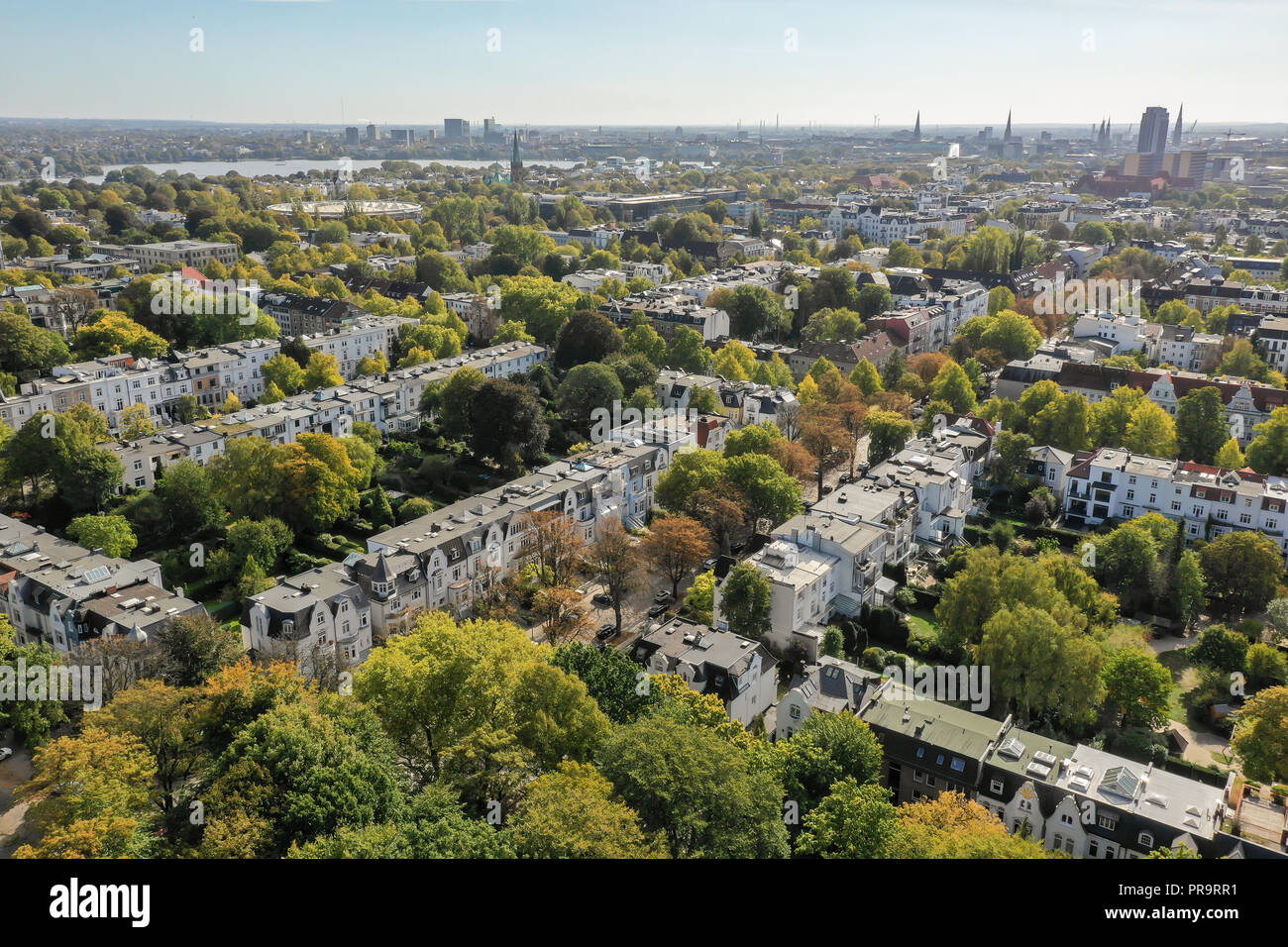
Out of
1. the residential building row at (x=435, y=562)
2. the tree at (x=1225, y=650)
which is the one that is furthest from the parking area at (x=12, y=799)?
the tree at (x=1225, y=650)

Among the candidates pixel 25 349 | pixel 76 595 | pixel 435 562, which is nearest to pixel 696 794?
pixel 435 562

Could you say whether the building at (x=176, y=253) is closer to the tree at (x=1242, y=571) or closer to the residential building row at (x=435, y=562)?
the residential building row at (x=435, y=562)

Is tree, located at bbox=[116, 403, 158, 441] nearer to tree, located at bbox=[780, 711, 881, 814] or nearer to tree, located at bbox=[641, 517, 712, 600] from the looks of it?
tree, located at bbox=[641, 517, 712, 600]

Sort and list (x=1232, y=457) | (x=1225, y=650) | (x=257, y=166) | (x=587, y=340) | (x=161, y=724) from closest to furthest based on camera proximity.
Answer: (x=161, y=724) → (x=1225, y=650) → (x=1232, y=457) → (x=587, y=340) → (x=257, y=166)

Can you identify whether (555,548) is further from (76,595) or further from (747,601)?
(76,595)

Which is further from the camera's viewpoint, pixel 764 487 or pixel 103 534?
pixel 764 487
